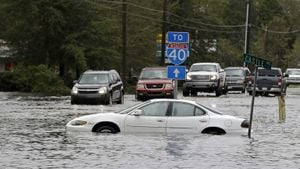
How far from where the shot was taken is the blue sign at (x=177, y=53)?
24484mm

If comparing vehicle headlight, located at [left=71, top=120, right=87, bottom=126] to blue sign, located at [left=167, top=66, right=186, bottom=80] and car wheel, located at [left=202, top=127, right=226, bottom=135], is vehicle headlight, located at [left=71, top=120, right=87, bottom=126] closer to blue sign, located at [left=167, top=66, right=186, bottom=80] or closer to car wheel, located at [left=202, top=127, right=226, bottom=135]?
car wheel, located at [left=202, top=127, right=226, bottom=135]

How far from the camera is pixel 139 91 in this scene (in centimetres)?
3619

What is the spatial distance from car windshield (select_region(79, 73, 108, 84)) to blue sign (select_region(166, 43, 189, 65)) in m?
9.31

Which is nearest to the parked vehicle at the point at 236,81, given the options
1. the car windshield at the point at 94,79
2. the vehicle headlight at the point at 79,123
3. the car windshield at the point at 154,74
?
the car windshield at the point at 154,74

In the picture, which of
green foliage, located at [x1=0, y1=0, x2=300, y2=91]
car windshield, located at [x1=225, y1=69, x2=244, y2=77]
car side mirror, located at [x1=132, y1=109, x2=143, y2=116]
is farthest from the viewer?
green foliage, located at [x1=0, y1=0, x2=300, y2=91]

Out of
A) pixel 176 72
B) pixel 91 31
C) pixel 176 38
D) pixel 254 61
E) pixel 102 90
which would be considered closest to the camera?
pixel 254 61

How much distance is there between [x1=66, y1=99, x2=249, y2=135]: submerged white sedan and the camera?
58.7 feet

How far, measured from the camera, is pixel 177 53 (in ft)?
80.5

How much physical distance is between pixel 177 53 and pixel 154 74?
12675 mm

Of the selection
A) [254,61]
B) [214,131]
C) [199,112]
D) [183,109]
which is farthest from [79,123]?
[254,61]

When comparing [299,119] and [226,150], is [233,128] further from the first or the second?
[299,119]

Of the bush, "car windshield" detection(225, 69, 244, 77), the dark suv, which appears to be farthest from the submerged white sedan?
"car windshield" detection(225, 69, 244, 77)

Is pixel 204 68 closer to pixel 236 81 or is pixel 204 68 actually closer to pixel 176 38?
pixel 236 81

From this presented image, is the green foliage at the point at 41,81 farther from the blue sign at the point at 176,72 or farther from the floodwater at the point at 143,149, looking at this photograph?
the floodwater at the point at 143,149
